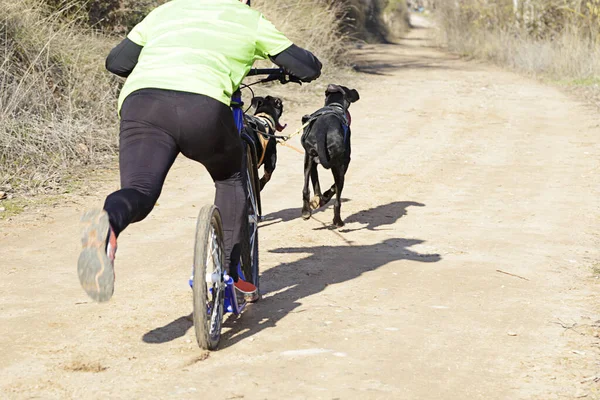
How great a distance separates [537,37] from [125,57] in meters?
22.9

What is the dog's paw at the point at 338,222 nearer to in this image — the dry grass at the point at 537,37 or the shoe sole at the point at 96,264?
the shoe sole at the point at 96,264

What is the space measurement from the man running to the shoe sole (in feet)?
0.47

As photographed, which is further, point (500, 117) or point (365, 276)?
point (500, 117)

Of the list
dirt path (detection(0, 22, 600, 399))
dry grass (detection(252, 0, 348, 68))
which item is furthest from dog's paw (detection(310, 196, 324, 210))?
dry grass (detection(252, 0, 348, 68))

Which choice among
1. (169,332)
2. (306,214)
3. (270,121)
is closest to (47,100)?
(270,121)

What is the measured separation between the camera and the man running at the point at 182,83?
12.7 feet

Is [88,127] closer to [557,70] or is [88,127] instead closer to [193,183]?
[193,183]

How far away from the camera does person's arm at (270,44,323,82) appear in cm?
410

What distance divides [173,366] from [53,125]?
6.53m

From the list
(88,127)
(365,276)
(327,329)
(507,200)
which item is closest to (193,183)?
(88,127)

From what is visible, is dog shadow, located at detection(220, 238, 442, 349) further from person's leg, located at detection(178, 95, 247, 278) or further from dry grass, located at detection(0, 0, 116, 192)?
dry grass, located at detection(0, 0, 116, 192)

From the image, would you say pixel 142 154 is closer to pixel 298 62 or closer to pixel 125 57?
pixel 125 57

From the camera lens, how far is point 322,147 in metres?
7.41

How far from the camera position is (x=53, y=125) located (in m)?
9.97
